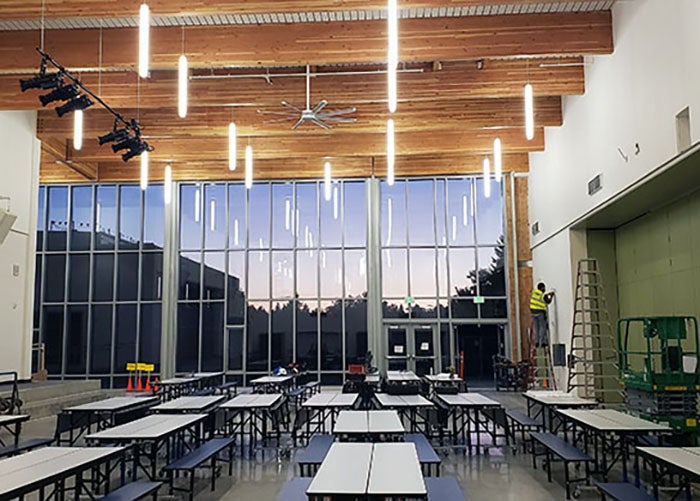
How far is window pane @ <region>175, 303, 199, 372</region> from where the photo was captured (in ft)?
55.9

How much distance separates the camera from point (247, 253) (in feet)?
56.9

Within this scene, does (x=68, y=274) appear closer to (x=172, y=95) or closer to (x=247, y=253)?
(x=247, y=253)

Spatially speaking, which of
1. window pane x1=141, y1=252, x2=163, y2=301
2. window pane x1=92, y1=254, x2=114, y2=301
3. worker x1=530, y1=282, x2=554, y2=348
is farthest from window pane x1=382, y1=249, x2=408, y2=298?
window pane x1=92, y1=254, x2=114, y2=301

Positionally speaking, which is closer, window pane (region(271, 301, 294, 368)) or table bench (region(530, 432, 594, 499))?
table bench (region(530, 432, 594, 499))

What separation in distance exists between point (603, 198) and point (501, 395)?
21.1 ft

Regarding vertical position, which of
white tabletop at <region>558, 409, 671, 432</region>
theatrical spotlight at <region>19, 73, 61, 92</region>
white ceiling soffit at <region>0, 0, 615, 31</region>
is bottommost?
white tabletop at <region>558, 409, 671, 432</region>

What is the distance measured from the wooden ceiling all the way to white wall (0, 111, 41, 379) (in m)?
0.68

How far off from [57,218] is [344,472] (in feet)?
52.8

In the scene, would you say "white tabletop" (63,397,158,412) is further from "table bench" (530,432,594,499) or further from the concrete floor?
"table bench" (530,432,594,499)

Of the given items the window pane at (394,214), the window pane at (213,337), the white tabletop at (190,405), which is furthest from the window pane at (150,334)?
the white tabletop at (190,405)

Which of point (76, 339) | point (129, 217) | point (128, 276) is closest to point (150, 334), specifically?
point (128, 276)

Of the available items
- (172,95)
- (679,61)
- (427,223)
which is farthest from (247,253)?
(679,61)

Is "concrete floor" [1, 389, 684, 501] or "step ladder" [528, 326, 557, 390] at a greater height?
"step ladder" [528, 326, 557, 390]

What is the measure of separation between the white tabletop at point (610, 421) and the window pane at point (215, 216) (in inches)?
470
